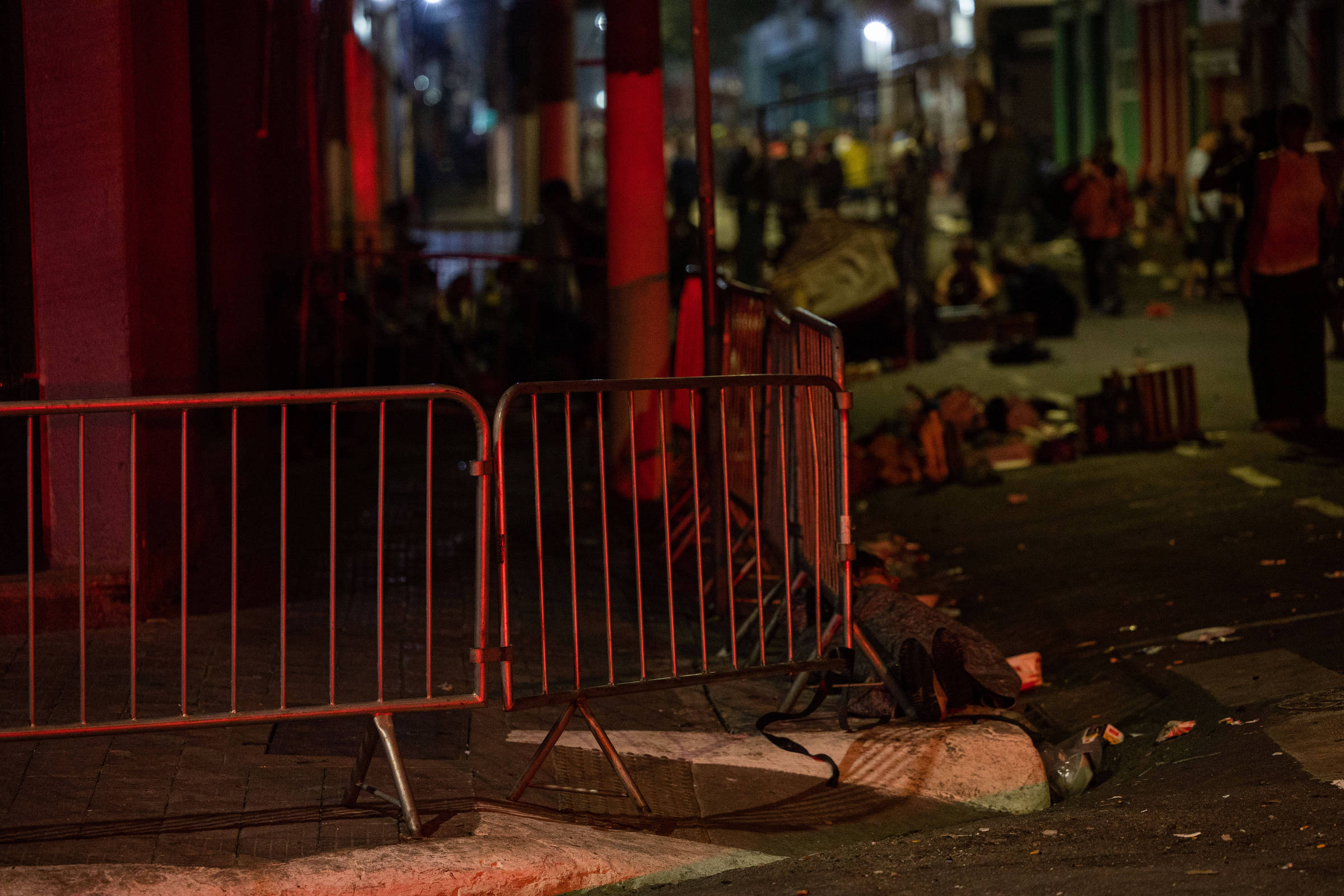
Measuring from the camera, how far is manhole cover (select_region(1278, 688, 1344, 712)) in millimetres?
5047

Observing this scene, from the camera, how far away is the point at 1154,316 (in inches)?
683

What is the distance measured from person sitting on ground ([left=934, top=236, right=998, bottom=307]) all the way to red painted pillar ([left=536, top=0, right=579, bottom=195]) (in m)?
6.36

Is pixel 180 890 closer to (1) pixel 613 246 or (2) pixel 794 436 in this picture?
(2) pixel 794 436

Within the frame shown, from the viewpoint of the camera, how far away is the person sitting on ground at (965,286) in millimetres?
16703

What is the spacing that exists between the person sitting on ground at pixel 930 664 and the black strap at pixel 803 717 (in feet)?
0.50

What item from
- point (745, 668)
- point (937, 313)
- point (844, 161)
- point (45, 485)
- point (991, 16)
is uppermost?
point (991, 16)

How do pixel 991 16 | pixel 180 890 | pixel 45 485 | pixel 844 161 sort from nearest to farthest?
pixel 180 890, pixel 45 485, pixel 844 161, pixel 991 16

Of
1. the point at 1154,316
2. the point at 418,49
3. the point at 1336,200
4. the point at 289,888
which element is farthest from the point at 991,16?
the point at 289,888

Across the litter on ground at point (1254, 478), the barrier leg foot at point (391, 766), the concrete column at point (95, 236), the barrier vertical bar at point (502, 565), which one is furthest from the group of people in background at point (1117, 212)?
the barrier leg foot at point (391, 766)

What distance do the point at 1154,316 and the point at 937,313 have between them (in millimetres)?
3282

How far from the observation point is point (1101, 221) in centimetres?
1722

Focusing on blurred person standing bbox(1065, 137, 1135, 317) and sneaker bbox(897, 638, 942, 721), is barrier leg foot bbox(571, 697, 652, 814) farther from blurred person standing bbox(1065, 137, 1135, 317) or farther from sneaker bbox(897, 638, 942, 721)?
blurred person standing bbox(1065, 137, 1135, 317)

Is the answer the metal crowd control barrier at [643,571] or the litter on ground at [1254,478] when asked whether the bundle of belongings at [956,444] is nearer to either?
the litter on ground at [1254,478]

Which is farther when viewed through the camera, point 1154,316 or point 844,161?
point 844,161
